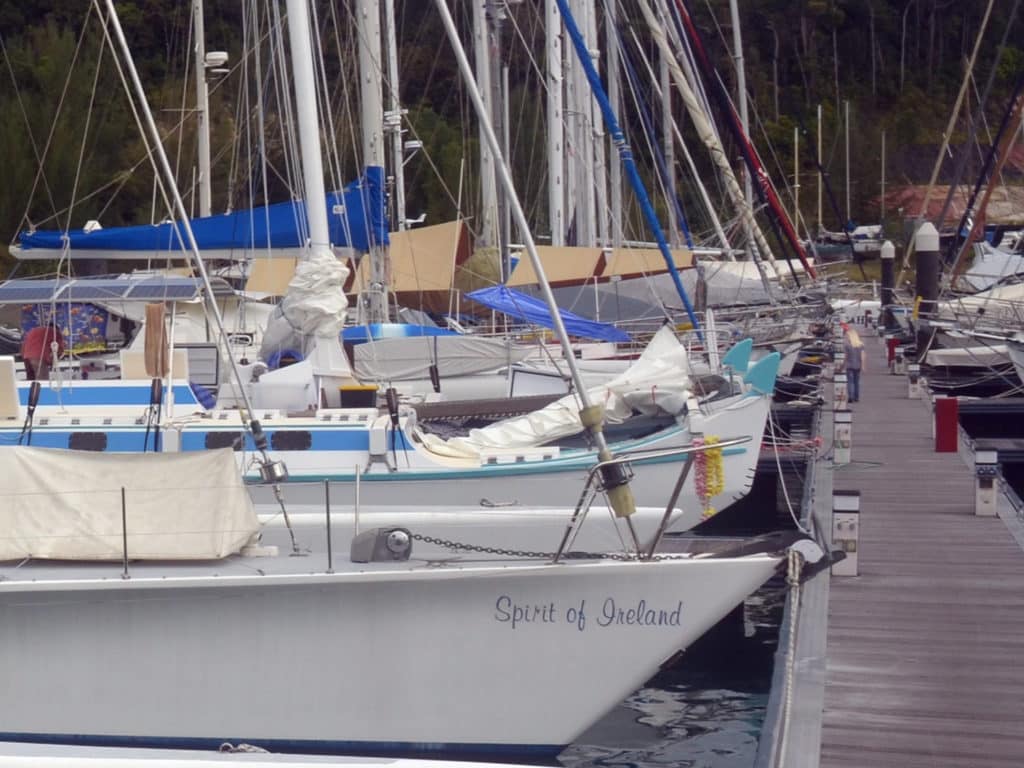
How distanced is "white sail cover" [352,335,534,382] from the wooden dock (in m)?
4.50

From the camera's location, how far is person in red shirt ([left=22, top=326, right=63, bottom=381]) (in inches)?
576

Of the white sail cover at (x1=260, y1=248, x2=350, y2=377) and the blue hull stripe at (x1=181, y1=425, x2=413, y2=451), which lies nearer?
the blue hull stripe at (x1=181, y1=425, x2=413, y2=451)

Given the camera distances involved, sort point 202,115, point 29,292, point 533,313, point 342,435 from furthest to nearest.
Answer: point 202,115 < point 533,313 < point 29,292 < point 342,435

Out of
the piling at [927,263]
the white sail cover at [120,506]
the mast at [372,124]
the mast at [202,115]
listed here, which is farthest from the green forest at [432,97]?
the white sail cover at [120,506]

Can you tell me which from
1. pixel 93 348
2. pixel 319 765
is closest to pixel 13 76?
pixel 93 348

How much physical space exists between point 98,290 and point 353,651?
26.4 feet

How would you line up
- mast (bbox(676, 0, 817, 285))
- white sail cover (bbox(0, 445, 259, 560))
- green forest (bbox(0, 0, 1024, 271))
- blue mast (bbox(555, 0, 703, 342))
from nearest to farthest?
white sail cover (bbox(0, 445, 259, 560)), blue mast (bbox(555, 0, 703, 342)), mast (bbox(676, 0, 817, 285)), green forest (bbox(0, 0, 1024, 271))

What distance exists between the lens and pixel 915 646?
9734mm

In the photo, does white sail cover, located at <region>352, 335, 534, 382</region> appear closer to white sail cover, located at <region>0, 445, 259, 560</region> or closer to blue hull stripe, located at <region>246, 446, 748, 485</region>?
blue hull stripe, located at <region>246, 446, 748, 485</region>

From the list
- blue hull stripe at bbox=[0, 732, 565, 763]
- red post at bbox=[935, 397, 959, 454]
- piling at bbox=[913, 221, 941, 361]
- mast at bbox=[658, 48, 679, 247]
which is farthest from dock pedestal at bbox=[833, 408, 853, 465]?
piling at bbox=[913, 221, 941, 361]

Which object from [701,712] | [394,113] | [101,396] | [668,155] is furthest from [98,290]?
[668,155]

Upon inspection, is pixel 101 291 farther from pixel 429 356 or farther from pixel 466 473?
pixel 466 473

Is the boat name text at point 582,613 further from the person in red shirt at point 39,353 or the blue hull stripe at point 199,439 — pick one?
the person in red shirt at point 39,353

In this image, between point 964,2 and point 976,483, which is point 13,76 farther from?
point 964,2
